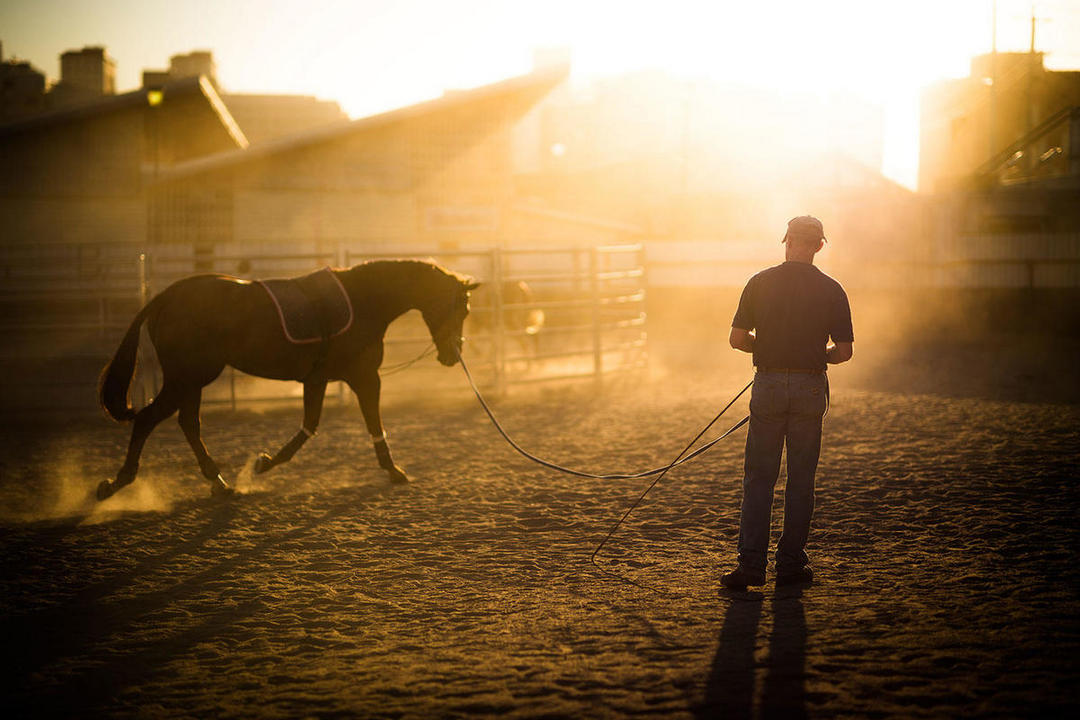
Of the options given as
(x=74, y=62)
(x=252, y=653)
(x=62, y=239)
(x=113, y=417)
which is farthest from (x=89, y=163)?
(x=252, y=653)

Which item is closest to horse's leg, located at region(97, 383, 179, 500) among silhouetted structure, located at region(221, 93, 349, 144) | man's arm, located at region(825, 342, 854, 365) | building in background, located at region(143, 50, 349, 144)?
man's arm, located at region(825, 342, 854, 365)

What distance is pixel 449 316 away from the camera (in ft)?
26.8

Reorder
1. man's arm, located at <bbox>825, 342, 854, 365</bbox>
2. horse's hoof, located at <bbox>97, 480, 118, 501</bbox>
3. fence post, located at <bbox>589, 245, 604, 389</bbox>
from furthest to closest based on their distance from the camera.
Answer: fence post, located at <bbox>589, 245, 604, 389</bbox>
horse's hoof, located at <bbox>97, 480, 118, 501</bbox>
man's arm, located at <bbox>825, 342, 854, 365</bbox>

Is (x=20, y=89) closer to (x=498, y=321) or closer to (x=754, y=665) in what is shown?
(x=498, y=321)

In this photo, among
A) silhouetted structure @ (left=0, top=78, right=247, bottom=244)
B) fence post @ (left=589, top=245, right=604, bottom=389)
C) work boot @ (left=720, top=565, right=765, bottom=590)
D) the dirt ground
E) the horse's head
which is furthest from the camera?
silhouetted structure @ (left=0, top=78, right=247, bottom=244)

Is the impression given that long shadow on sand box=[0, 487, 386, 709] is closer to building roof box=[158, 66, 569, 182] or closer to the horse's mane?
the horse's mane

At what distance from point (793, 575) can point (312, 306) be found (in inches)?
162

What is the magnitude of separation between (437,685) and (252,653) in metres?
0.92

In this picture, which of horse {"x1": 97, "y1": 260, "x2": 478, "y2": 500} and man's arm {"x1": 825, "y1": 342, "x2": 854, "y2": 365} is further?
horse {"x1": 97, "y1": 260, "x2": 478, "y2": 500}

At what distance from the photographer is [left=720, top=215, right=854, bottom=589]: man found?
491cm

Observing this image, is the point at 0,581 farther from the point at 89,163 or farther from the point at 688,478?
the point at 89,163

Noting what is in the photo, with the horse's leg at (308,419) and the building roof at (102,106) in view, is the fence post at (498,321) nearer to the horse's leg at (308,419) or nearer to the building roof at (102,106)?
the horse's leg at (308,419)

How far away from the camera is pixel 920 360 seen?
53.6 feet

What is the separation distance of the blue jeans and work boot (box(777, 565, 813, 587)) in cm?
2
